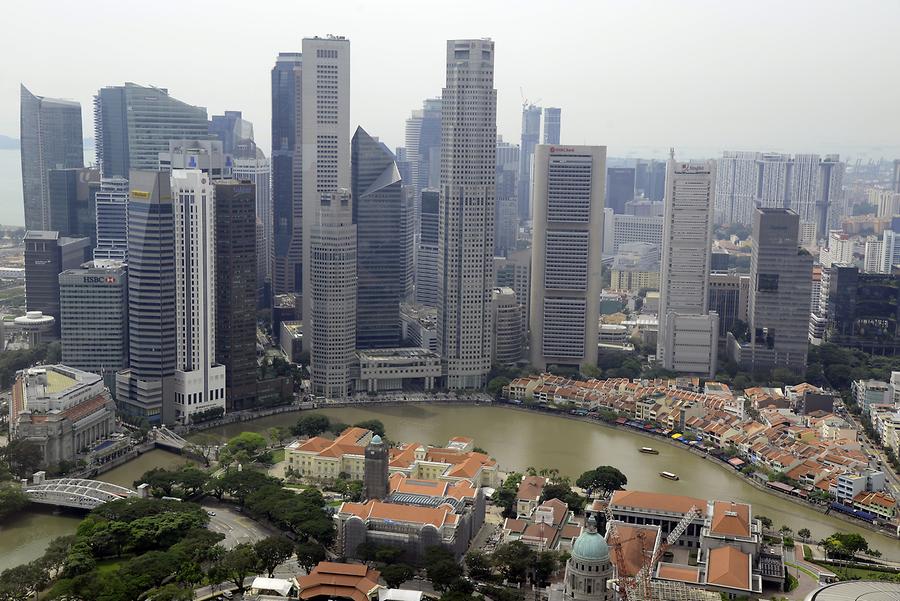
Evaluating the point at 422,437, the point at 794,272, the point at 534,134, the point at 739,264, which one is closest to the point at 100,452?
the point at 422,437

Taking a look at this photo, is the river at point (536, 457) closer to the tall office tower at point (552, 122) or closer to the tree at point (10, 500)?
the tree at point (10, 500)

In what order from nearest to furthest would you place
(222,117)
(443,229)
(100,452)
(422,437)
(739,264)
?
(100,452) < (422,437) < (443,229) < (739,264) < (222,117)

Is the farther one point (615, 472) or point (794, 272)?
point (794, 272)

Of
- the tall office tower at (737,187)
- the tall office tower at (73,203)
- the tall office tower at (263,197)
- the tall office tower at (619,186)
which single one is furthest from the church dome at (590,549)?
the tall office tower at (619,186)

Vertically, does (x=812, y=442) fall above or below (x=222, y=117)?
below

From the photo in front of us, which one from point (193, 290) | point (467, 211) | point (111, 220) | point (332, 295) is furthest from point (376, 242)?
point (111, 220)

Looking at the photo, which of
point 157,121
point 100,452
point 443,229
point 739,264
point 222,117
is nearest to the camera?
point 100,452

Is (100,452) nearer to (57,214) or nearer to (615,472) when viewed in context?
(615,472)

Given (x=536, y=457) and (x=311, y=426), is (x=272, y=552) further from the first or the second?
(x=536, y=457)
